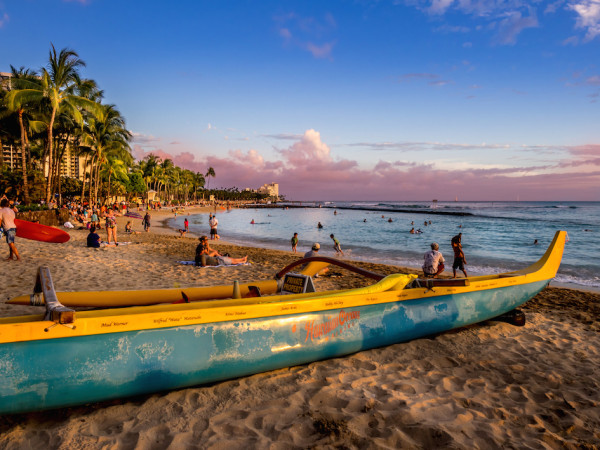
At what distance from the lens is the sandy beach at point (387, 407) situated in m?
2.76

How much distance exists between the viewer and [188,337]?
3.15 m

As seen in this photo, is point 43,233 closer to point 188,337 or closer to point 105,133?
point 188,337

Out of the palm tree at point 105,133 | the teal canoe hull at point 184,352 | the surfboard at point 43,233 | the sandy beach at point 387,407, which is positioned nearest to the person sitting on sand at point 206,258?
the surfboard at point 43,233

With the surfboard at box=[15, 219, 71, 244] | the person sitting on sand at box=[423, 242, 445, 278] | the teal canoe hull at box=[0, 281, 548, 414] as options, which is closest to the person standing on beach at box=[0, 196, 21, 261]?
the surfboard at box=[15, 219, 71, 244]

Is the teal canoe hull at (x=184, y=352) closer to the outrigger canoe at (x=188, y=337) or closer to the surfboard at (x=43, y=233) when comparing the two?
the outrigger canoe at (x=188, y=337)

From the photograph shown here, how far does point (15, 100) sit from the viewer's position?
69.1 ft

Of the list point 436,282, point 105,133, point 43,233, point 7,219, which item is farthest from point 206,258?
point 105,133

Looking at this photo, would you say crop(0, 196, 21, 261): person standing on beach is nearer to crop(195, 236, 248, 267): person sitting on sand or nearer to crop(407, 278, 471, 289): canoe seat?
→ crop(195, 236, 248, 267): person sitting on sand

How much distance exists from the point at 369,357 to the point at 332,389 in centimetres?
99

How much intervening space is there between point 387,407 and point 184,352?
80.3 inches

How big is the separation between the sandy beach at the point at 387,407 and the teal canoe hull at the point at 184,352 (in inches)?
8.5

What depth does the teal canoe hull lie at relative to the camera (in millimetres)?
2617

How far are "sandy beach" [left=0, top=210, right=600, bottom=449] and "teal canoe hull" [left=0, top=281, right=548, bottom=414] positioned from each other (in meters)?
0.22

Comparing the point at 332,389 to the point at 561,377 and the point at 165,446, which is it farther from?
the point at 561,377
